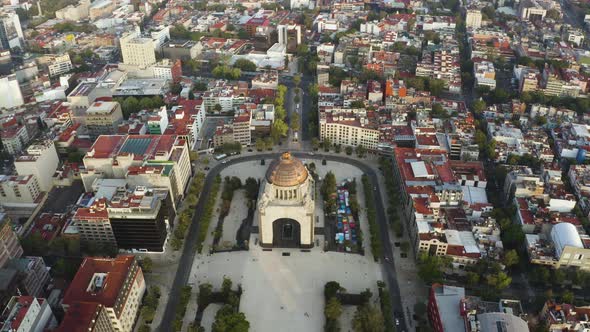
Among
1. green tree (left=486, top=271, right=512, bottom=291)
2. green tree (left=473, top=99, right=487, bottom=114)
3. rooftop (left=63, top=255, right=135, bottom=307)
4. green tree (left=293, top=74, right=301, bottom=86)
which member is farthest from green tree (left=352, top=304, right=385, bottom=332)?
green tree (left=293, top=74, right=301, bottom=86)

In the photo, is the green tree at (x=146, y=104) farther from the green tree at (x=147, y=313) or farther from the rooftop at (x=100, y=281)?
the green tree at (x=147, y=313)

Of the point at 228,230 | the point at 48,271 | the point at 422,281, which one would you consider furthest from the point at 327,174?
the point at 48,271

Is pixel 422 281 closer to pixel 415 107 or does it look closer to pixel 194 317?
pixel 194 317

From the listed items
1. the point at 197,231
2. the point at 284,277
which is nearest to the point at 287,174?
the point at 284,277

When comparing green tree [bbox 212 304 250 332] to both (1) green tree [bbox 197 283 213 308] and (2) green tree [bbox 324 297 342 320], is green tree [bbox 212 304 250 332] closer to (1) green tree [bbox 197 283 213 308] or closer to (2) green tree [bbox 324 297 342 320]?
(1) green tree [bbox 197 283 213 308]

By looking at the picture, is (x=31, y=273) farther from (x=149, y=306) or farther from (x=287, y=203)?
(x=287, y=203)

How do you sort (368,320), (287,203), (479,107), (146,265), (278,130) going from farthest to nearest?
(479,107), (278,130), (287,203), (146,265), (368,320)

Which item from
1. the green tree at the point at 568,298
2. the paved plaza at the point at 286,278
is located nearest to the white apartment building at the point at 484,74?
the green tree at the point at 568,298
